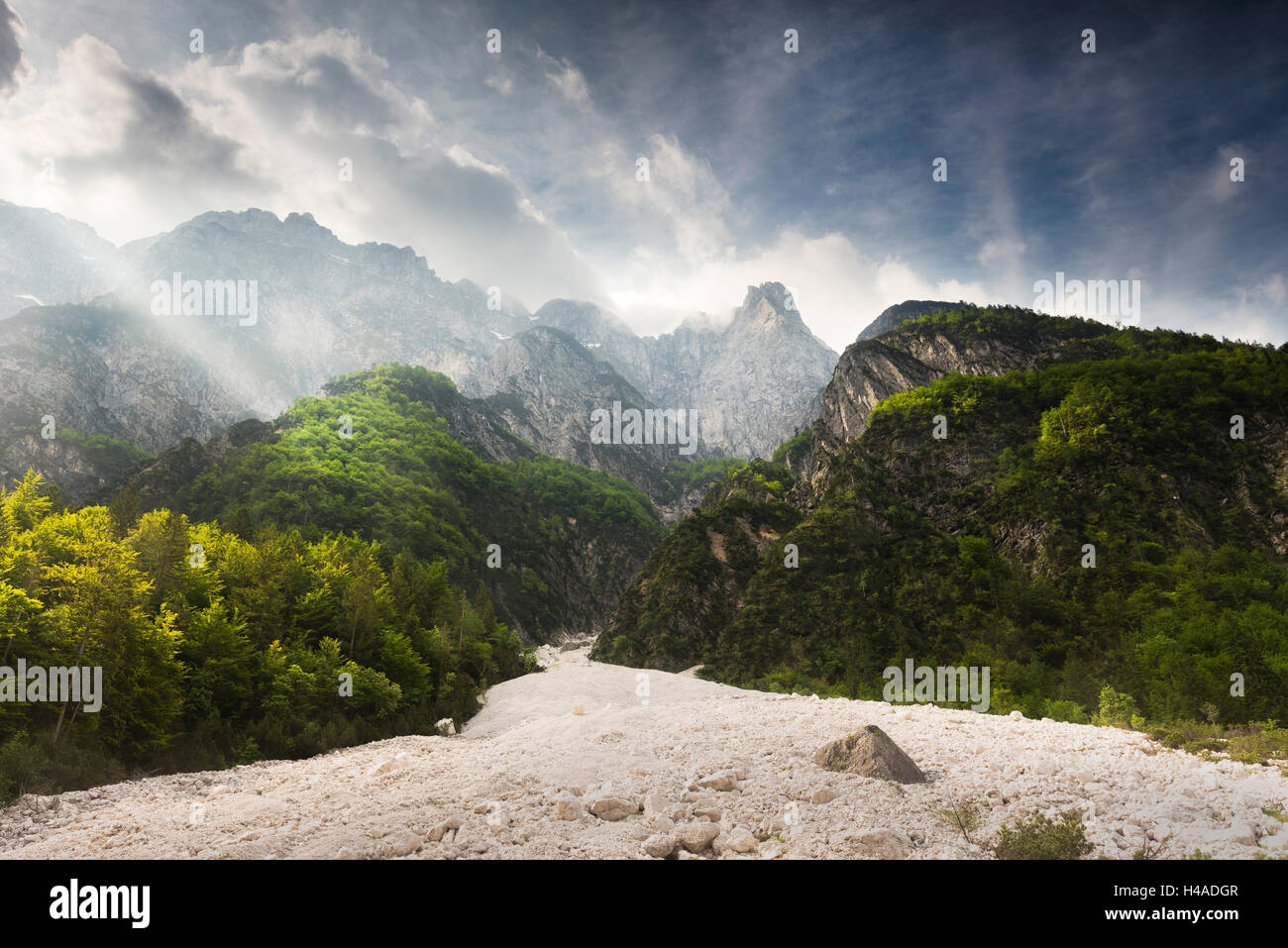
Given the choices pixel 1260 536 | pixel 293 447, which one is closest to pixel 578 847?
pixel 1260 536

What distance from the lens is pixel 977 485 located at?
61750mm

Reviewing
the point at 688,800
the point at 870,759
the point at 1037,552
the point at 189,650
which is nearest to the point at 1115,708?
the point at 870,759

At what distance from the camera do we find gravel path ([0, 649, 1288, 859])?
7930mm

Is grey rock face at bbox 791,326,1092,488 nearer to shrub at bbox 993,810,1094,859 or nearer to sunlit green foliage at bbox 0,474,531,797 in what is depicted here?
sunlit green foliage at bbox 0,474,531,797

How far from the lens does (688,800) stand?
9938 mm

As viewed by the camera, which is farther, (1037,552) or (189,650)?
(1037,552)

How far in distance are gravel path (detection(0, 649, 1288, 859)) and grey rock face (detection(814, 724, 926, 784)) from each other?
1.20ft

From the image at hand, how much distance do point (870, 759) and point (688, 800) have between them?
363cm

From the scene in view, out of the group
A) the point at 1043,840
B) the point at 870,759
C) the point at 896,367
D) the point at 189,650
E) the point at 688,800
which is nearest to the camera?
the point at 1043,840

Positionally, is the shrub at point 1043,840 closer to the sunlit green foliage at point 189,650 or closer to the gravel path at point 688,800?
the gravel path at point 688,800

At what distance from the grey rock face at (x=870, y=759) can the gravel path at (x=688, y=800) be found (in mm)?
366

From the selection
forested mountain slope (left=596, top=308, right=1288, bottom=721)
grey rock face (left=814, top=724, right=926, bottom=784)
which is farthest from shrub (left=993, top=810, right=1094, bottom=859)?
forested mountain slope (left=596, top=308, right=1288, bottom=721)

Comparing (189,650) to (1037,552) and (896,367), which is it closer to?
(1037,552)
